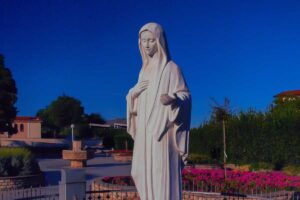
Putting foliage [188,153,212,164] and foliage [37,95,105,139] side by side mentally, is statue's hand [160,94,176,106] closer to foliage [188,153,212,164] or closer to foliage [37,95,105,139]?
foliage [188,153,212,164]

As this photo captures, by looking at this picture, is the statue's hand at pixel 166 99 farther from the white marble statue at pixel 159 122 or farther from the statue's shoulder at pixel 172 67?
the statue's shoulder at pixel 172 67

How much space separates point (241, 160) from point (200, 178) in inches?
450

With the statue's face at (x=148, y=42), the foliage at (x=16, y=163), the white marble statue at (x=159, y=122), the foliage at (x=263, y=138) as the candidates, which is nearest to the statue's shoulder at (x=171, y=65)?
the white marble statue at (x=159, y=122)

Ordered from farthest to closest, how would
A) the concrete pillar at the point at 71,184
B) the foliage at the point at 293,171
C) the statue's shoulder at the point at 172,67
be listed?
the foliage at the point at 293,171
the concrete pillar at the point at 71,184
the statue's shoulder at the point at 172,67

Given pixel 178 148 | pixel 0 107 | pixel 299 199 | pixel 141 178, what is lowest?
pixel 299 199

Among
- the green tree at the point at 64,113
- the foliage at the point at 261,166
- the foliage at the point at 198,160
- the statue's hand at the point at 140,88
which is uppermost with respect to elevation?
the green tree at the point at 64,113

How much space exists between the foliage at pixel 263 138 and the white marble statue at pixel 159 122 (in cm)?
1550

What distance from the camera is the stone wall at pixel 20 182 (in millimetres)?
16016

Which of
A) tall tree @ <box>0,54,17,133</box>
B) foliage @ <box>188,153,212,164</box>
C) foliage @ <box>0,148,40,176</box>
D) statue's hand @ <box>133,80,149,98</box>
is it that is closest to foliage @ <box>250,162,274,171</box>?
foliage @ <box>188,153,212,164</box>

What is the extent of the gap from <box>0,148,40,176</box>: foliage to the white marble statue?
41.5 ft

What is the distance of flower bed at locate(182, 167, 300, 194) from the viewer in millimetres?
12172

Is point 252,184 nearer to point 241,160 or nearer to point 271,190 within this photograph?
point 271,190

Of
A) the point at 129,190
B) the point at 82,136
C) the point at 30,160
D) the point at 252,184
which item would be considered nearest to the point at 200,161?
the point at 30,160

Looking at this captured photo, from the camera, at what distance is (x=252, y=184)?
12.5m
